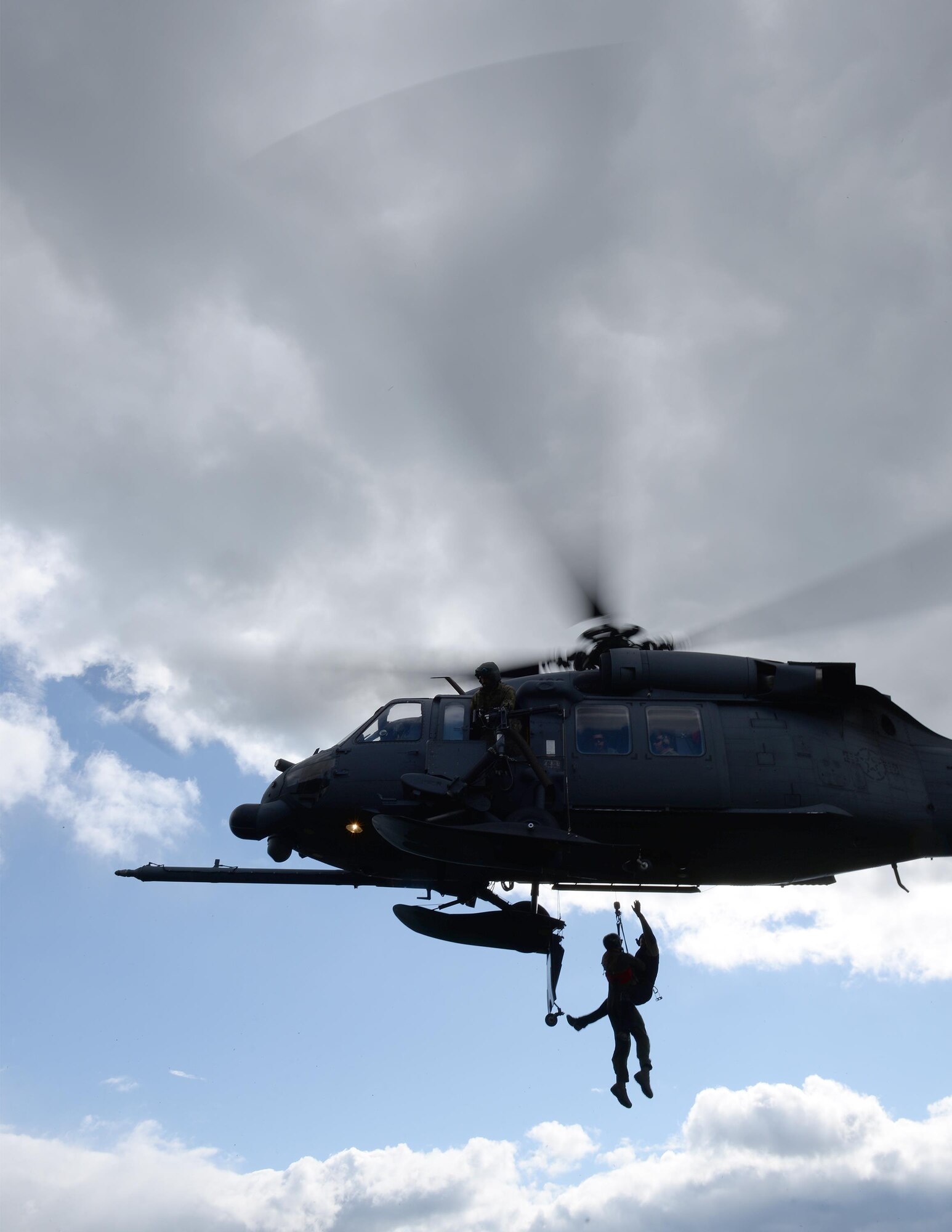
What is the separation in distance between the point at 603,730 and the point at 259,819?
587 centimetres

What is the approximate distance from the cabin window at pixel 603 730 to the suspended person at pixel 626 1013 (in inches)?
146

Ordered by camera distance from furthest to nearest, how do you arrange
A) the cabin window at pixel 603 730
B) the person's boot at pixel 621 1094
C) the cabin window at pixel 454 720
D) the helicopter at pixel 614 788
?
1. the person's boot at pixel 621 1094
2. the cabin window at pixel 454 720
3. the cabin window at pixel 603 730
4. the helicopter at pixel 614 788

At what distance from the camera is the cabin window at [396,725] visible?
17016 millimetres

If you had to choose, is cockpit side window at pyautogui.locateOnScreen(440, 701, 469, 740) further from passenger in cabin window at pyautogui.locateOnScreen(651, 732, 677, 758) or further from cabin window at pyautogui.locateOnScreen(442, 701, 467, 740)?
passenger in cabin window at pyautogui.locateOnScreen(651, 732, 677, 758)

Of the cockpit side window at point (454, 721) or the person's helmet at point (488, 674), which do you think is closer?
the person's helmet at point (488, 674)

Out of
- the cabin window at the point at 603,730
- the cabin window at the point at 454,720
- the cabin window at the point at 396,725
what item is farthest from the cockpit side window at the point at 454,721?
the cabin window at the point at 603,730

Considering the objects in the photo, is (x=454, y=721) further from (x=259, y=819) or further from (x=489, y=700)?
(x=259, y=819)

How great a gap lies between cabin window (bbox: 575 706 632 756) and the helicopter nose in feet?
16.3

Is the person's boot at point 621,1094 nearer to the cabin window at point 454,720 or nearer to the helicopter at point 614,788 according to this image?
the helicopter at point 614,788

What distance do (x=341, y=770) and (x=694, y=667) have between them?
240 inches

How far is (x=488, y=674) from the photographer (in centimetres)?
1617

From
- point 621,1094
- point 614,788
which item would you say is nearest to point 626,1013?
point 621,1094

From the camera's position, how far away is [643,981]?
18344mm

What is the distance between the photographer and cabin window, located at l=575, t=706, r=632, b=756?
54.1 feet
